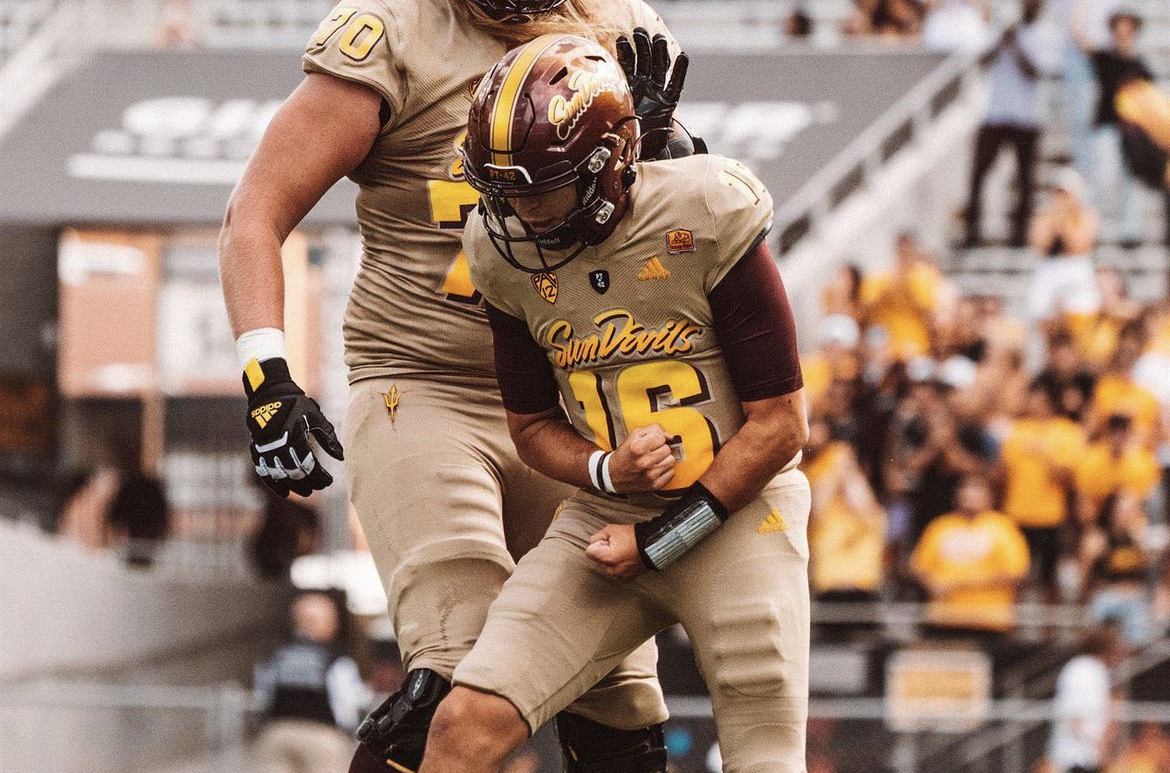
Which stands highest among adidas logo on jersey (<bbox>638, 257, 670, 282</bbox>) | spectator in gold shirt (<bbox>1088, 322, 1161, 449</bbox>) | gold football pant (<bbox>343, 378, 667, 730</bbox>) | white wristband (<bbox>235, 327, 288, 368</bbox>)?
adidas logo on jersey (<bbox>638, 257, 670, 282</bbox>)

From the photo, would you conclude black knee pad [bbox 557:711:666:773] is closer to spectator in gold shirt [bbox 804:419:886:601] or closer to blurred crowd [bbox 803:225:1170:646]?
blurred crowd [bbox 803:225:1170:646]

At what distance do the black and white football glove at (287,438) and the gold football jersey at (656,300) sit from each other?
1.51 feet

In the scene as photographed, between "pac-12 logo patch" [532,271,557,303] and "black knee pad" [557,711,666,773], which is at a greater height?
"pac-12 logo patch" [532,271,557,303]

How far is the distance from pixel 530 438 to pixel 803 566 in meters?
0.64

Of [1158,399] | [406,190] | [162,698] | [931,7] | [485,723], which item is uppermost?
[406,190]

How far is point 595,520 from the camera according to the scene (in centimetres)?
435

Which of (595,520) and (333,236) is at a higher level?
(595,520)

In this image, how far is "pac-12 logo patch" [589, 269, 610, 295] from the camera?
417cm

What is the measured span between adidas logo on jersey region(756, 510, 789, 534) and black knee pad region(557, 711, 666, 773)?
0.73 meters

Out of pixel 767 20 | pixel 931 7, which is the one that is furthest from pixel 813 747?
pixel 767 20

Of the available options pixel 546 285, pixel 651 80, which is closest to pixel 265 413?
pixel 546 285

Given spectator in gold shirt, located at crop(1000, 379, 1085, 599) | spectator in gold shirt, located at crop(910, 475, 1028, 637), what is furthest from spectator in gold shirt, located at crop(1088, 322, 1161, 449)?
spectator in gold shirt, located at crop(910, 475, 1028, 637)

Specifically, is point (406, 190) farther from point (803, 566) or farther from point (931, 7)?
point (931, 7)

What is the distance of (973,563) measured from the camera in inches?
416
